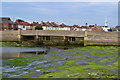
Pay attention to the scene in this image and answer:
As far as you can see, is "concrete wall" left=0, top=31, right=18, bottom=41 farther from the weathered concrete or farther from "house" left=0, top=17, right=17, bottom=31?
"house" left=0, top=17, right=17, bottom=31

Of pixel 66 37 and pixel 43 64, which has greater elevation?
pixel 66 37

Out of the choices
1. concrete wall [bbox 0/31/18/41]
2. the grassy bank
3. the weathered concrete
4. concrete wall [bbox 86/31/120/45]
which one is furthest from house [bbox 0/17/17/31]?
the grassy bank

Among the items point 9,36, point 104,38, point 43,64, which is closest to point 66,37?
point 104,38

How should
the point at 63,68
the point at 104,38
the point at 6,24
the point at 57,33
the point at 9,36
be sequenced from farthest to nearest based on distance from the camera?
the point at 6,24 < the point at 9,36 < the point at 57,33 < the point at 104,38 < the point at 63,68

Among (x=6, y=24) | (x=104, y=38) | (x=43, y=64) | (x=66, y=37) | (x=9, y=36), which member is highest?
(x=6, y=24)

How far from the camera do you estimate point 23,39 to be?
6512 centimetres

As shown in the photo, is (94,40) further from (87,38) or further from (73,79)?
(73,79)

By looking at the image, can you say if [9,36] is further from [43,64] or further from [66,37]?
[43,64]

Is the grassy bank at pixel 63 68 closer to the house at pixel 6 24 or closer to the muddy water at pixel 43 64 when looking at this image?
the muddy water at pixel 43 64

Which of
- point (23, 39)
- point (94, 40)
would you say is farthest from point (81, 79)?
point (23, 39)

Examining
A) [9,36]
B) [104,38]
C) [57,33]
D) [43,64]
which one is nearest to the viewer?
[43,64]

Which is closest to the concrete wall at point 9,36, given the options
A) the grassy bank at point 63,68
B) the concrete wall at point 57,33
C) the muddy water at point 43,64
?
the concrete wall at point 57,33

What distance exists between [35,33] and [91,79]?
50187 millimetres

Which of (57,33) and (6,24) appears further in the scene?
(6,24)
